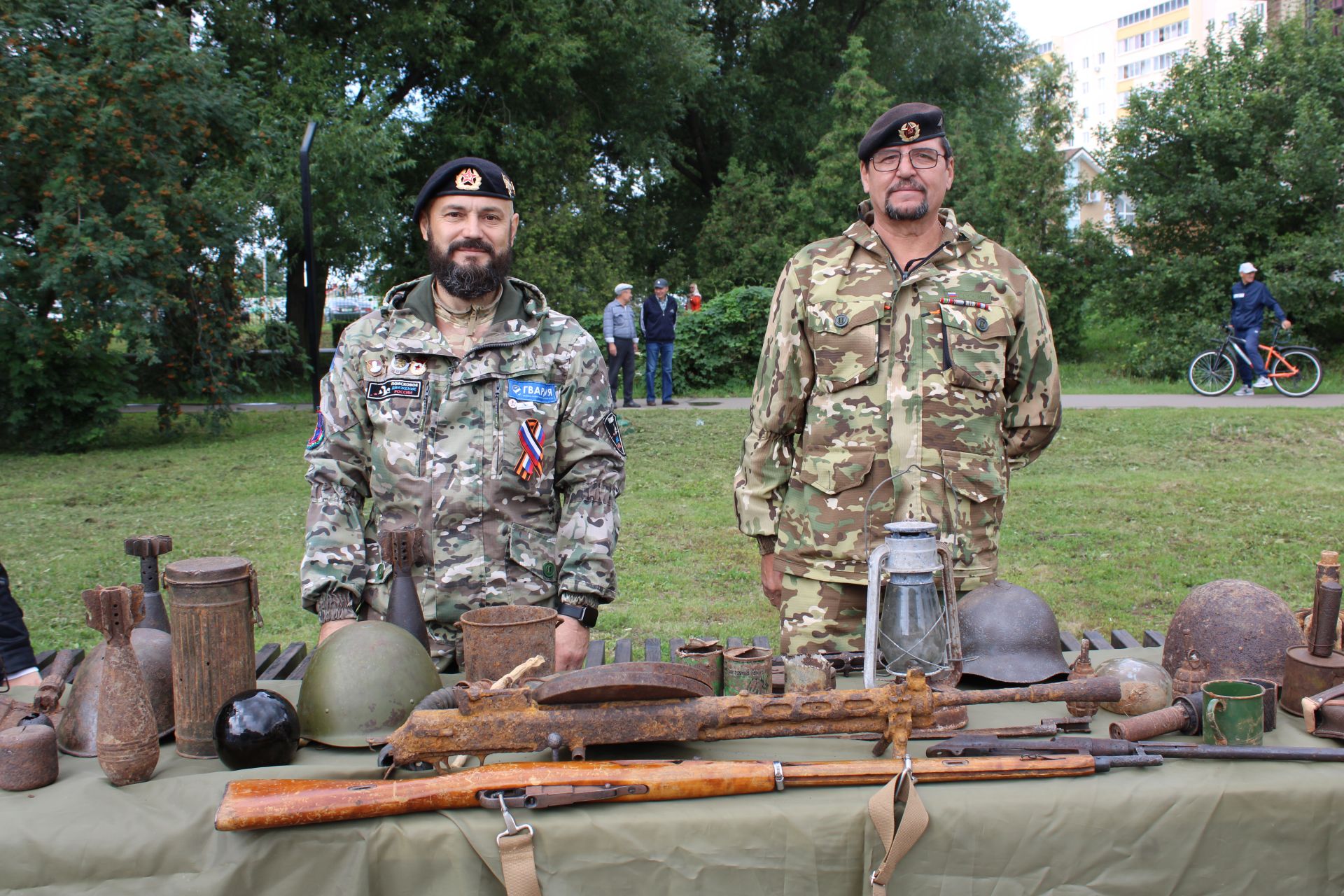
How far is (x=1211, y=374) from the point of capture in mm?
15078

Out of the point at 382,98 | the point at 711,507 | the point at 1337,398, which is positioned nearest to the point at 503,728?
the point at 711,507

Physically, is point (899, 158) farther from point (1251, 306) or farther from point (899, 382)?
point (1251, 306)

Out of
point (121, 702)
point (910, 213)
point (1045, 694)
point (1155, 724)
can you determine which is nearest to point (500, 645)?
point (121, 702)

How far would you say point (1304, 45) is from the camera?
16.6m

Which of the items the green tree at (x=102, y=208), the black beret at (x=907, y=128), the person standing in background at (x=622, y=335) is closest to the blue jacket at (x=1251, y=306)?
the person standing in background at (x=622, y=335)

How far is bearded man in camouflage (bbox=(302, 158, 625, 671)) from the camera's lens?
2.89 m

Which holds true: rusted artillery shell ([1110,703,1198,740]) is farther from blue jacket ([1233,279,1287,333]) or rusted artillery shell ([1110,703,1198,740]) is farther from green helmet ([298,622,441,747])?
blue jacket ([1233,279,1287,333])

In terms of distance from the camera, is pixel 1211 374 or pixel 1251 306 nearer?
pixel 1251 306

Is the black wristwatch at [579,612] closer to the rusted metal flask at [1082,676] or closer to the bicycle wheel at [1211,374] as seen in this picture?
the rusted metal flask at [1082,676]

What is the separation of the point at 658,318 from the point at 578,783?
531 inches

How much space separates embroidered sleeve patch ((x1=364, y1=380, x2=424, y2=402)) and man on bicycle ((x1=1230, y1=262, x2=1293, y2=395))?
1434cm

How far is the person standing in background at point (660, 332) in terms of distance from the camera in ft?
49.6

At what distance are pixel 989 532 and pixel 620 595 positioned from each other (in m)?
3.63

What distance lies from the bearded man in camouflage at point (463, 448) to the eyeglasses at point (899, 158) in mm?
1061
